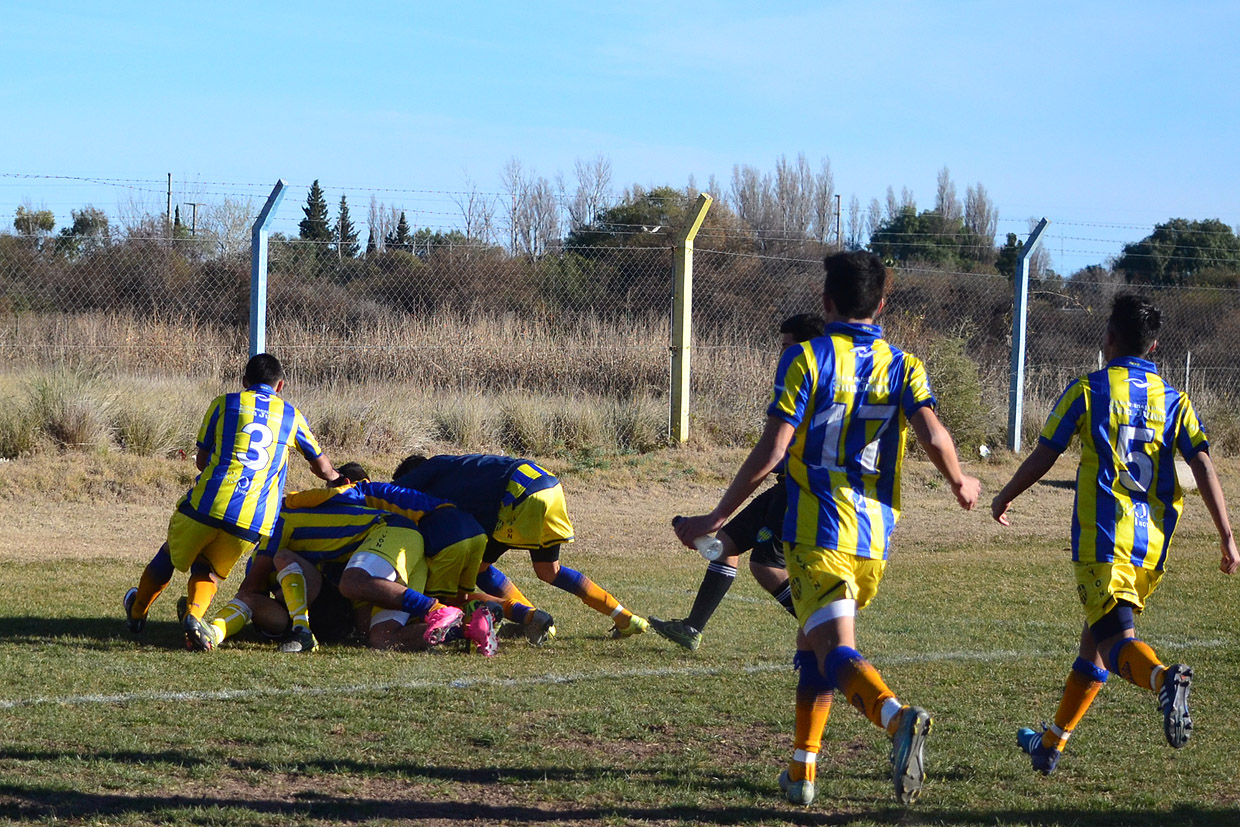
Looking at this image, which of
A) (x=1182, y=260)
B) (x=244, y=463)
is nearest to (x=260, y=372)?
(x=244, y=463)

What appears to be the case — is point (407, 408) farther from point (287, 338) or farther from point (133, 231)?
point (133, 231)

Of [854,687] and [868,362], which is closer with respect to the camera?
[854,687]

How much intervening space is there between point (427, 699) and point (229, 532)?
180 centimetres

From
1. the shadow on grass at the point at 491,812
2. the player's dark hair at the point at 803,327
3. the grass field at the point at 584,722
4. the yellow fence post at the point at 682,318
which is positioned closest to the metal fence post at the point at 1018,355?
the yellow fence post at the point at 682,318

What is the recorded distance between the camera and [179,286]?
14.0 metres

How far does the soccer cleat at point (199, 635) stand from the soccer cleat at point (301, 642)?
1.15 ft

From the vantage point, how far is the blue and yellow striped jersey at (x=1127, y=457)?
4.54 m

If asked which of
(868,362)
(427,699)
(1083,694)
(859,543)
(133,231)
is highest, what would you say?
(133,231)

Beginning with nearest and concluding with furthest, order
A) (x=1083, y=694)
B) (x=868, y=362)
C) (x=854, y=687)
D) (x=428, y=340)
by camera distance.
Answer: (x=854, y=687) < (x=868, y=362) < (x=1083, y=694) < (x=428, y=340)

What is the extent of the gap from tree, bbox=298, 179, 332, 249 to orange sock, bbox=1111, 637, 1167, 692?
1027cm

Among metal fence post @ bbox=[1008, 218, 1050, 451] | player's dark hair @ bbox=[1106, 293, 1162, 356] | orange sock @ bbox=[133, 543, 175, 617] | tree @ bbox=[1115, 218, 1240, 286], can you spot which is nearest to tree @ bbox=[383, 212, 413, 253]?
metal fence post @ bbox=[1008, 218, 1050, 451]

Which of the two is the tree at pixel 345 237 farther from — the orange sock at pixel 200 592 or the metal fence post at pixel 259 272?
the orange sock at pixel 200 592

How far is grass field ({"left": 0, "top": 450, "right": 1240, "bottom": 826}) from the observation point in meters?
4.04

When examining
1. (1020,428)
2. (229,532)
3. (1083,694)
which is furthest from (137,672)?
(1020,428)
